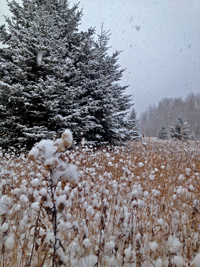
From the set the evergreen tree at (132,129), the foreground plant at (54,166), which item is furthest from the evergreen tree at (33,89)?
the foreground plant at (54,166)

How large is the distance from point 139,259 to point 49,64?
6.84 meters

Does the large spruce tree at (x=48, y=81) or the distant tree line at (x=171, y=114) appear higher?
the distant tree line at (x=171, y=114)

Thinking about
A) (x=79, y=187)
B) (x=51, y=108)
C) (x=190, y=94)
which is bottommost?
(x=79, y=187)

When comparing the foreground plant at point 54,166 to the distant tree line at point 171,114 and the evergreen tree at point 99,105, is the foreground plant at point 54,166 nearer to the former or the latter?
the evergreen tree at point 99,105

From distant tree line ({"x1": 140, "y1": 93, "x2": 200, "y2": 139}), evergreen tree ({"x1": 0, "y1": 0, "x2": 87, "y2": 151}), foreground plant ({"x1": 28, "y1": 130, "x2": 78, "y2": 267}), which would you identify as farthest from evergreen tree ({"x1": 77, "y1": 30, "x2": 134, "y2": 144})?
distant tree line ({"x1": 140, "y1": 93, "x2": 200, "y2": 139})

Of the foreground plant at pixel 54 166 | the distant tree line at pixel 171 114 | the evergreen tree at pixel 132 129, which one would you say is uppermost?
the distant tree line at pixel 171 114

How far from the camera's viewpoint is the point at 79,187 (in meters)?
2.08

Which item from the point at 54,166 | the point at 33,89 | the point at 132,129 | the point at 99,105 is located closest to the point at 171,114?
the point at 132,129

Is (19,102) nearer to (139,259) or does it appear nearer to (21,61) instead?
(21,61)

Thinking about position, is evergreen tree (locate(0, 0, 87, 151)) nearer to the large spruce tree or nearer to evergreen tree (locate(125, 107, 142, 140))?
the large spruce tree

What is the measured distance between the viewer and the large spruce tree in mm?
6055

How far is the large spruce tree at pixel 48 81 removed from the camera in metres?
6.05

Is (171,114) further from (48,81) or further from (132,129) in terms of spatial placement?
(48,81)

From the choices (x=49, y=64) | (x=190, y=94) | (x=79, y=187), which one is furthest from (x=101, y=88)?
(x=190, y=94)
